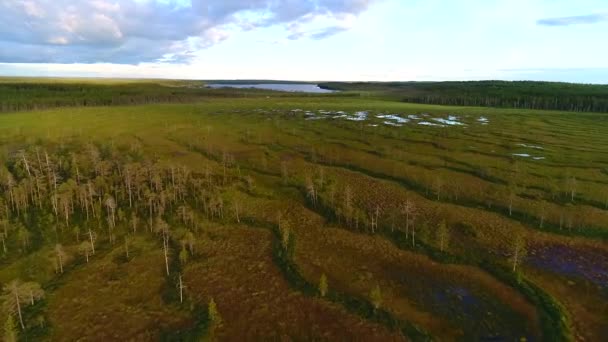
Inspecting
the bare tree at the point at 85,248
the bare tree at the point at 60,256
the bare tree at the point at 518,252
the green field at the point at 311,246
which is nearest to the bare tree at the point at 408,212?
the green field at the point at 311,246

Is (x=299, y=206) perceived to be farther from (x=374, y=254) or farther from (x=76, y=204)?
(x=76, y=204)

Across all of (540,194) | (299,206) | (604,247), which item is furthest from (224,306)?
(540,194)

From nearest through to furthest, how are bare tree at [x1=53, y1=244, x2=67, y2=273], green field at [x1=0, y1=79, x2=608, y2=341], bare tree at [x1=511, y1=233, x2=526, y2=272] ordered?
green field at [x1=0, y1=79, x2=608, y2=341] → bare tree at [x1=511, y1=233, x2=526, y2=272] → bare tree at [x1=53, y1=244, x2=67, y2=273]

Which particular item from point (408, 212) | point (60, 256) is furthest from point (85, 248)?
point (408, 212)

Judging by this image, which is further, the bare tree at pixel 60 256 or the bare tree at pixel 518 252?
the bare tree at pixel 60 256

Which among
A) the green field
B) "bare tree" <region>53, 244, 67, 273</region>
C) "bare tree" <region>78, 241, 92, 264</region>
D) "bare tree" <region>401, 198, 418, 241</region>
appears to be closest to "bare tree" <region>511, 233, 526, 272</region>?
the green field

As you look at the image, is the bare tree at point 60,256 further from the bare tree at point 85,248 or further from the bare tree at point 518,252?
the bare tree at point 518,252

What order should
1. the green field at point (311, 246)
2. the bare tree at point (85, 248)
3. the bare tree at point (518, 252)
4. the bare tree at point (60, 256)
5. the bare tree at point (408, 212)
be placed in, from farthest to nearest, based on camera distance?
1. the bare tree at point (408, 212)
2. the bare tree at point (85, 248)
3. the bare tree at point (60, 256)
4. the bare tree at point (518, 252)
5. the green field at point (311, 246)

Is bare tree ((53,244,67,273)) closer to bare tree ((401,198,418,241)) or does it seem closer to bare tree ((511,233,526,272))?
bare tree ((401,198,418,241))
